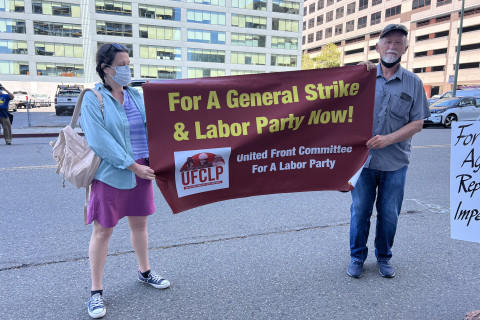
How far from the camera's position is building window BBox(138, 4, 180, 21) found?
53000mm

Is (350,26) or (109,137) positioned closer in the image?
(109,137)

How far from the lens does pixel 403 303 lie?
275 centimetres

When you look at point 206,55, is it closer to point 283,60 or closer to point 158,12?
point 158,12

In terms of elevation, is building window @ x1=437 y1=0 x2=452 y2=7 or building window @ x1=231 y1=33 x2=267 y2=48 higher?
building window @ x1=437 y1=0 x2=452 y2=7

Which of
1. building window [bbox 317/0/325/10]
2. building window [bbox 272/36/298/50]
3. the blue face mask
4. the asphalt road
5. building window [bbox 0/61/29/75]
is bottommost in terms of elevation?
the asphalt road

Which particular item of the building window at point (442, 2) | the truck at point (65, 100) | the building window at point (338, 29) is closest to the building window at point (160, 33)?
the truck at point (65, 100)

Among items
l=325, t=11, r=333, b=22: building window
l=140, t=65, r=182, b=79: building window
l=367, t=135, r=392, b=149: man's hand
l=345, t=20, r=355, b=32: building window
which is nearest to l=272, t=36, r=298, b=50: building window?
l=140, t=65, r=182, b=79: building window

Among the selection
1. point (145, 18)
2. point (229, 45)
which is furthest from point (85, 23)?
point (229, 45)

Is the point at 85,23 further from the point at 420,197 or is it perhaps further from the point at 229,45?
the point at 420,197

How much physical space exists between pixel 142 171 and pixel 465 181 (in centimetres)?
235

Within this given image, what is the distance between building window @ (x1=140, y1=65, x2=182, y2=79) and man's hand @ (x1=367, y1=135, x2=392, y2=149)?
52927 millimetres

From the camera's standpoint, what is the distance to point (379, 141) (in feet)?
9.41

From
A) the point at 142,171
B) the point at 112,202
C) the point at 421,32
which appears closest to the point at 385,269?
the point at 142,171

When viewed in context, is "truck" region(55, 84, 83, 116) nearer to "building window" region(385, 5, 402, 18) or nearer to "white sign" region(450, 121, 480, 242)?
"white sign" region(450, 121, 480, 242)
